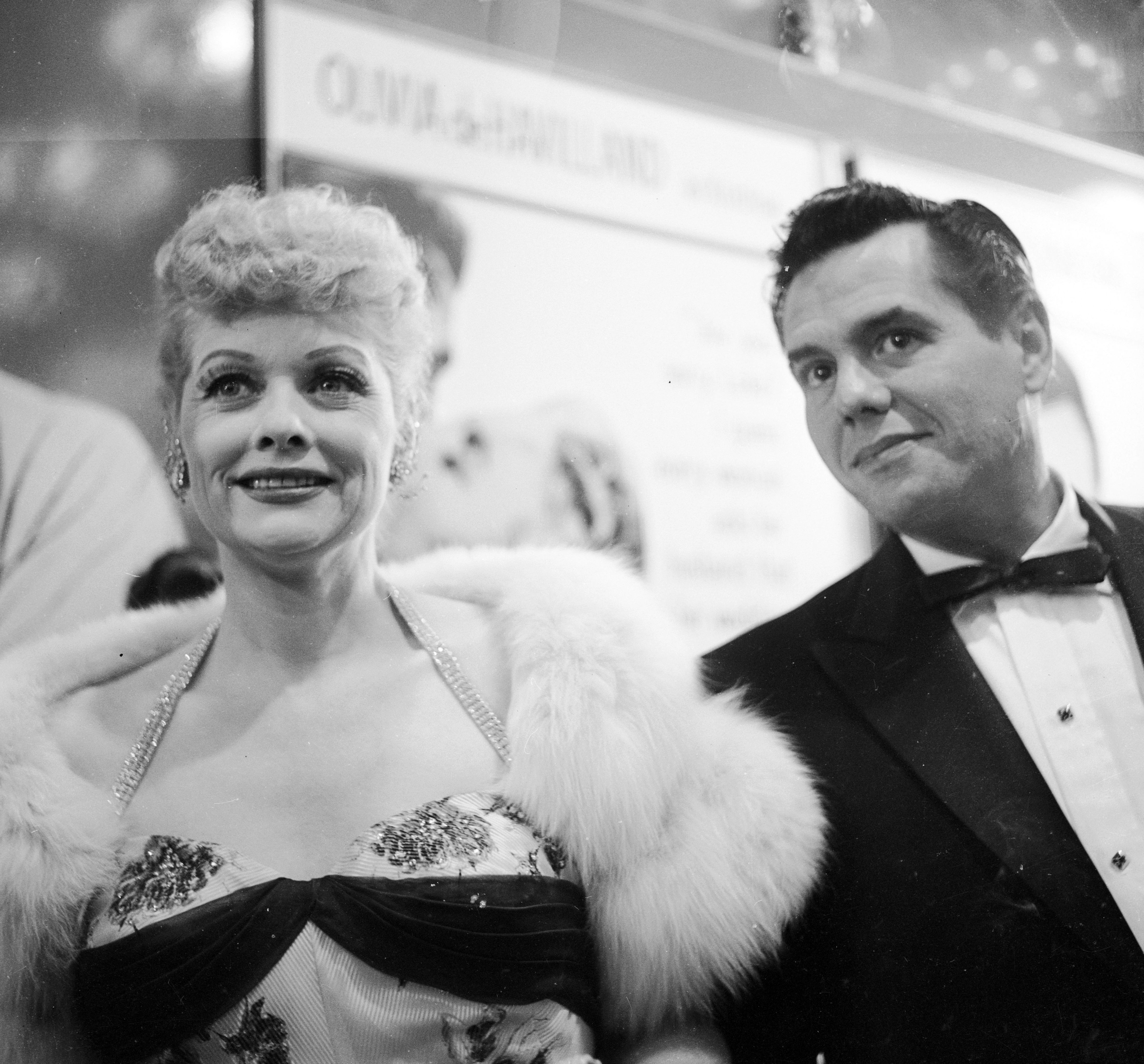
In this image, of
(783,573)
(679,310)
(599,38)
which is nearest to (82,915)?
(783,573)

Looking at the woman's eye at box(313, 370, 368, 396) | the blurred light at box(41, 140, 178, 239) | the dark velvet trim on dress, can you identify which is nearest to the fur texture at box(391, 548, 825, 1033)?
the dark velvet trim on dress

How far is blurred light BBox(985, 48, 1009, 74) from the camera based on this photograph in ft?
6.03

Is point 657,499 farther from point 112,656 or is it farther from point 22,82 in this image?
point 22,82

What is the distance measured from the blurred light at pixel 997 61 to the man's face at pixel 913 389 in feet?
1.45

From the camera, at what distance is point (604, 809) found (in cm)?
138

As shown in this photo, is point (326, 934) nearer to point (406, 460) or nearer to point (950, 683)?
point (406, 460)

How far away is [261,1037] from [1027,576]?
3.60 ft

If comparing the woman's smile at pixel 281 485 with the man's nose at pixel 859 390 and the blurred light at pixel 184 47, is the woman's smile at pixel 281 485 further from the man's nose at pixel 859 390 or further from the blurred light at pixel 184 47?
the man's nose at pixel 859 390

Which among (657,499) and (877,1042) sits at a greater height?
(657,499)

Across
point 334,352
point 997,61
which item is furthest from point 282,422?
point 997,61

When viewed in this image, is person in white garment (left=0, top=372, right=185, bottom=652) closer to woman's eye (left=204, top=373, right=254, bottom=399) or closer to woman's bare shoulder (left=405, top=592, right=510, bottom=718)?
woman's eye (left=204, top=373, right=254, bottom=399)

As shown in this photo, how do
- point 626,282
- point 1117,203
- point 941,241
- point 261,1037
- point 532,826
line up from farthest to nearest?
point 1117,203
point 626,282
point 941,241
point 532,826
point 261,1037

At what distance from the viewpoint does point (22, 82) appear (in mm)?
1542

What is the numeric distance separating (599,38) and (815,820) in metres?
1.16
